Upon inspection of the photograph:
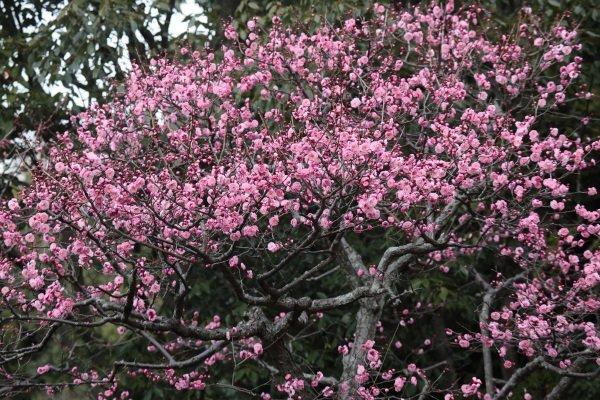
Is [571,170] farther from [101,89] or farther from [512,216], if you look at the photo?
[101,89]

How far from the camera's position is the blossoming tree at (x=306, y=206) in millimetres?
4609

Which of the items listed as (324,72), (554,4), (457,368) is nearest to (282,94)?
(324,72)

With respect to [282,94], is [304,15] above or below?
above

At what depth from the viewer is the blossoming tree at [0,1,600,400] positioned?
461 centimetres

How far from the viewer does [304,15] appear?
7141mm

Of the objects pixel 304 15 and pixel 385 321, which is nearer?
pixel 304 15

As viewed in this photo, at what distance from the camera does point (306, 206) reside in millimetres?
Answer: 4918

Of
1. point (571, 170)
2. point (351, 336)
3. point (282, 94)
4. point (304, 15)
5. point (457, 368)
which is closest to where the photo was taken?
point (571, 170)

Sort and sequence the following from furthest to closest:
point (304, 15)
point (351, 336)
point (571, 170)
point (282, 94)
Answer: point (351, 336), point (304, 15), point (282, 94), point (571, 170)

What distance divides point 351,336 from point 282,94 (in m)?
2.92

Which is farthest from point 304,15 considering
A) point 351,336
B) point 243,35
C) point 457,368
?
point 457,368

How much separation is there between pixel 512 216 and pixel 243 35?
10.6ft

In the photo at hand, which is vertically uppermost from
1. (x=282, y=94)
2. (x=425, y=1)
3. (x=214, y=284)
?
(x=425, y=1)

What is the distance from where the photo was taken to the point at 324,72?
6746mm
